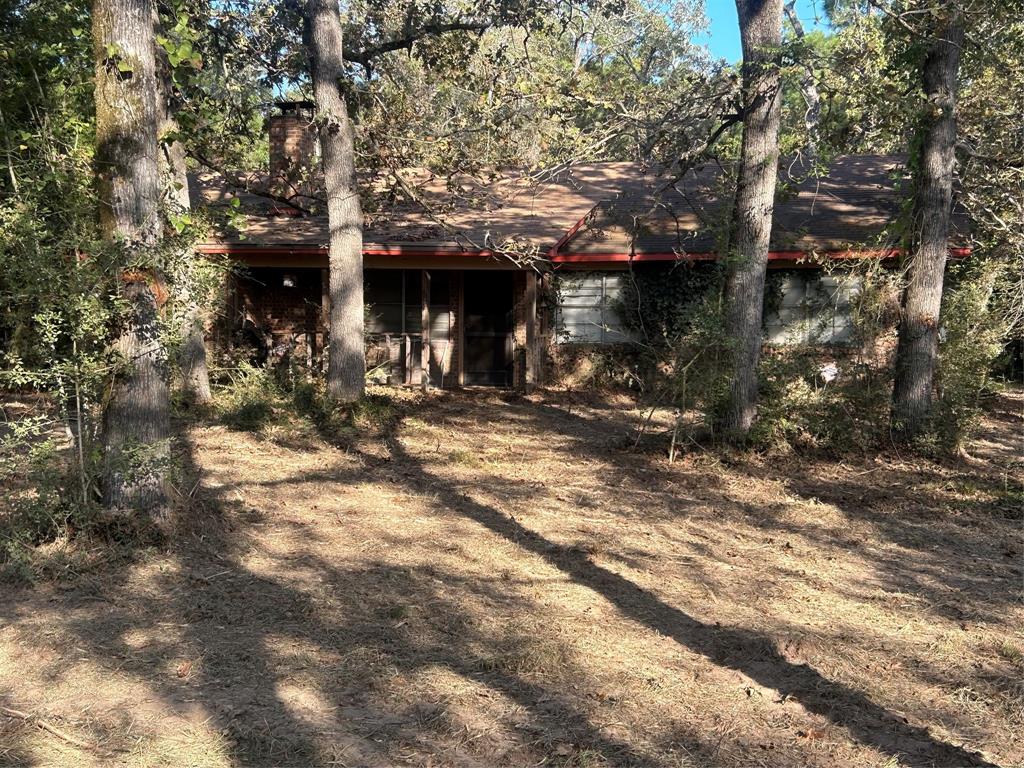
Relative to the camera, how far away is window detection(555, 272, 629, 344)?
16438mm

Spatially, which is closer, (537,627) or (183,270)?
(537,627)

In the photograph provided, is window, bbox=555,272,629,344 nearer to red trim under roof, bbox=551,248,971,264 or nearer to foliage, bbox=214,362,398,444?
red trim under roof, bbox=551,248,971,264

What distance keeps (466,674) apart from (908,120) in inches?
346

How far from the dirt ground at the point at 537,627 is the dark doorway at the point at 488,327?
6.90 meters

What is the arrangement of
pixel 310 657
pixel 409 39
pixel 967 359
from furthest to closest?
pixel 409 39 < pixel 967 359 < pixel 310 657

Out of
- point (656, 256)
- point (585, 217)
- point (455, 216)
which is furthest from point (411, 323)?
point (656, 256)

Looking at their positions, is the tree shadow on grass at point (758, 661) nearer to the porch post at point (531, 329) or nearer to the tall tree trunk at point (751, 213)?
the tall tree trunk at point (751, 213)

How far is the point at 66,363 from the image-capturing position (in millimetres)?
6043

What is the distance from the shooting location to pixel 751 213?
33.6ft

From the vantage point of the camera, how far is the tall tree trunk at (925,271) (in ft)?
34.1

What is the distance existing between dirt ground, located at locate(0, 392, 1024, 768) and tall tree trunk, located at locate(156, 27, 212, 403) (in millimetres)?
1586

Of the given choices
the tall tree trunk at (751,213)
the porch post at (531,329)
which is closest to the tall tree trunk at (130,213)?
the tall tree trunk at (751,213)

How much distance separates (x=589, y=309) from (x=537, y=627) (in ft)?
37.4

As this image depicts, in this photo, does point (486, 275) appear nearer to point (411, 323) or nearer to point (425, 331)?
point (425, 331)
